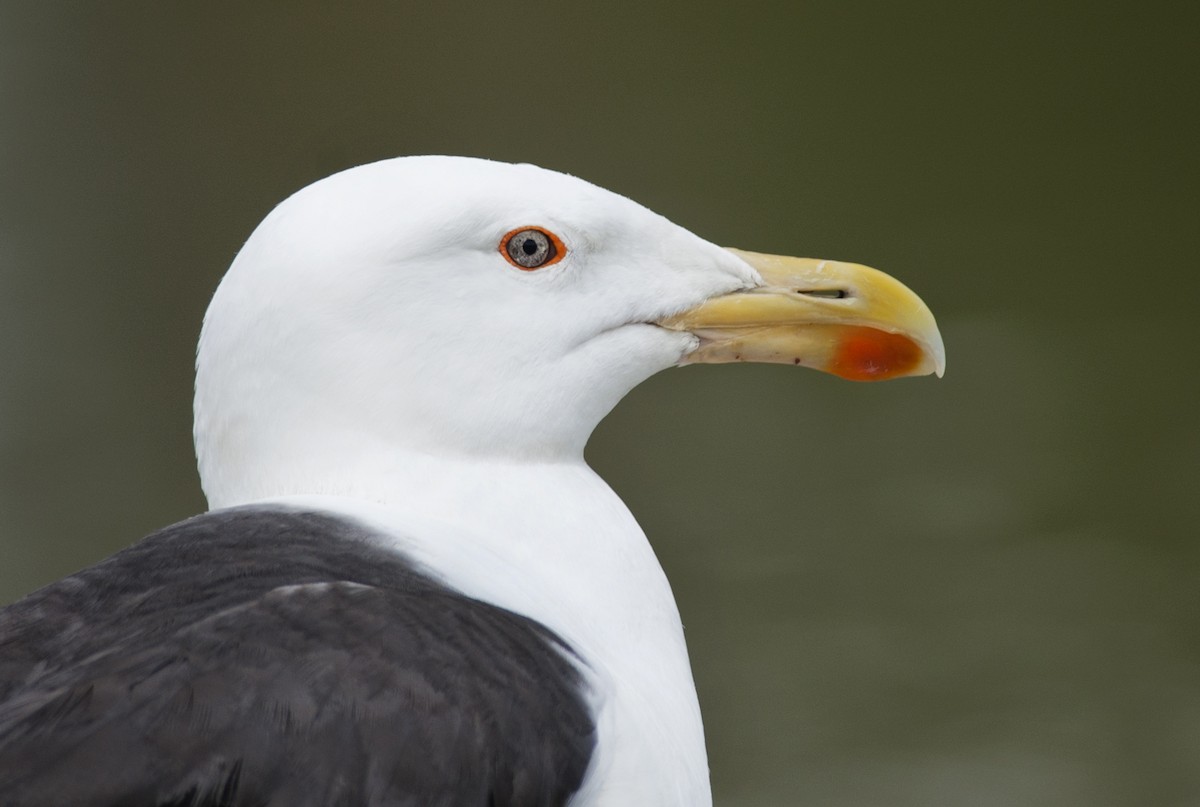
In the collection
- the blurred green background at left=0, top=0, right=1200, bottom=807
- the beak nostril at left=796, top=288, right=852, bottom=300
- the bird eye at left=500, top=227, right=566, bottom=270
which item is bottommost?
the blurred green background at left=0, top=0, right=1200, bottom=807

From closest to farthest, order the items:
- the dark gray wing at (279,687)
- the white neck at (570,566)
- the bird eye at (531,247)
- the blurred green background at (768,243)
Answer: the dark gray wing at (279,687) → the white neck at (570,566) → the bird eye at (531,247) → the blurred green background at (768,243)

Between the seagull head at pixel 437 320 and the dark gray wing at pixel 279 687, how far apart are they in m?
0.09

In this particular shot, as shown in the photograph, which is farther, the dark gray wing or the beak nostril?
the beak nostril

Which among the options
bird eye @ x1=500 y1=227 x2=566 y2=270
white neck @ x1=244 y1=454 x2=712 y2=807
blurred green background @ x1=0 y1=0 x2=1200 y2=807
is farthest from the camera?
blurred green background @ x1=0 y1=0 x2=1200 y2=807

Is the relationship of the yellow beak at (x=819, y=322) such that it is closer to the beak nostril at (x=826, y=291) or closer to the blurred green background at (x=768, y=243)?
the beak nostril at (x=826, y=291)

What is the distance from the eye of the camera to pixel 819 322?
92 cm

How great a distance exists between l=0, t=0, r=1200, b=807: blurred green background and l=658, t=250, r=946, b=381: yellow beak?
1.40 meters

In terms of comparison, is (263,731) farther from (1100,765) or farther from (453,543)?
(1100,765)

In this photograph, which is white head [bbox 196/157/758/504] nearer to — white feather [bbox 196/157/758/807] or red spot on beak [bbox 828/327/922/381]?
white feather [bbox 196/157/758/807]

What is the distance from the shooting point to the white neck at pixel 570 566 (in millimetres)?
738

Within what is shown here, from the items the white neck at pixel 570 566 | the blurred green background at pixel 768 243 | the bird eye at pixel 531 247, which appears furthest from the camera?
the blurred green background at pixel 768 243

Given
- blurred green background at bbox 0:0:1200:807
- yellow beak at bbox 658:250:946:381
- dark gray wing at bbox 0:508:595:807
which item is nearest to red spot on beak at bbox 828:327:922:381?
yellow beak at bbox 658:250:946:381

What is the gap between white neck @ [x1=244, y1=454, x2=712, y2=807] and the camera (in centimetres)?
74

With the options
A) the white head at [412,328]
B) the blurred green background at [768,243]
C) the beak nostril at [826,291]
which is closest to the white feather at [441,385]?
the white head at [412,328]
